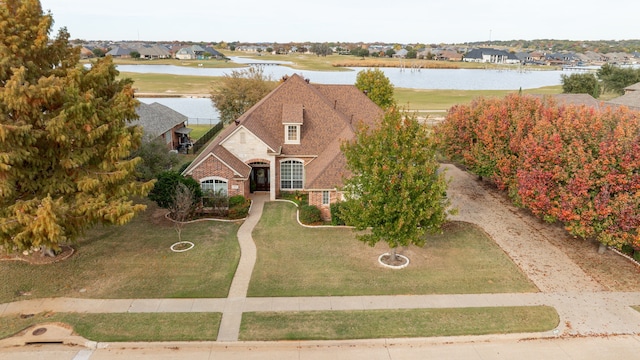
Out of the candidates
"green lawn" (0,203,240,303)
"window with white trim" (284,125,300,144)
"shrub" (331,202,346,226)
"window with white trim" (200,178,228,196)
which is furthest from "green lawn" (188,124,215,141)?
"shrub" (331,202,346,226)

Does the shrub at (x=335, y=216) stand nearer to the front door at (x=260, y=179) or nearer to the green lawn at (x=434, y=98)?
the front door at (x=260, y=179)

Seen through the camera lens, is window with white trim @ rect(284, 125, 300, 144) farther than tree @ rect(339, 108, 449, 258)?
Yes

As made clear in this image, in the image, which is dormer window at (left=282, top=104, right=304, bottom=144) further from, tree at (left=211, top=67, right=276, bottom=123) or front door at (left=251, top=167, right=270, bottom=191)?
tree at (left=211, top=67, right=276, bottom=123)

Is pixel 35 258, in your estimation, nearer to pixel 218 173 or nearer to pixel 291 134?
pixel 218 173

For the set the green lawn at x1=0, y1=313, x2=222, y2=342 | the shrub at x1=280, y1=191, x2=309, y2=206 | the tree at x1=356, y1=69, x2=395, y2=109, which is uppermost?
the tree at x1=356, y1=69, x2=395, y2=109

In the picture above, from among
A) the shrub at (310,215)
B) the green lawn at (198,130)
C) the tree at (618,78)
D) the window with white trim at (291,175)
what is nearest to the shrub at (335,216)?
the shrub at (310,215)

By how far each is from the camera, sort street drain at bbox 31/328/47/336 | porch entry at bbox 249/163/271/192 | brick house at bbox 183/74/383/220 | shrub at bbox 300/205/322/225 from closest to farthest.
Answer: street drain at bbox 31/328/47/336 < shrub at bbox 300/205/322/225 < brick house at bbox 183/74/383/220 < porch entry at bbox 249/163/271/192
